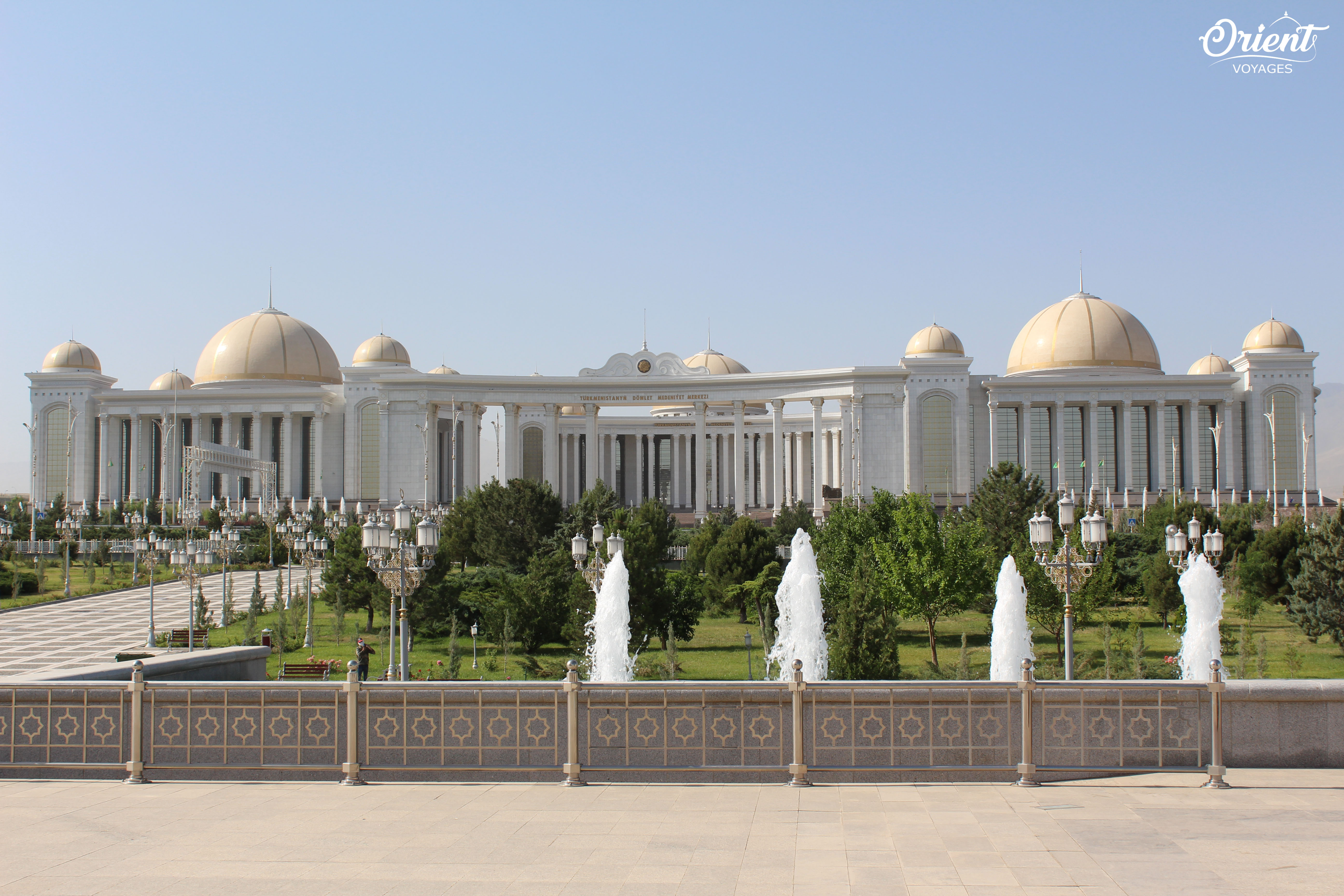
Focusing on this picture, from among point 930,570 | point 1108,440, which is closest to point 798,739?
point 930,570

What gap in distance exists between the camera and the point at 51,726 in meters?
10.8

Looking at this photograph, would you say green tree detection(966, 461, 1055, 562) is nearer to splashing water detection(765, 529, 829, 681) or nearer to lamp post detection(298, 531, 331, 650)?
splashing water detection(765, 529, 829, 681)

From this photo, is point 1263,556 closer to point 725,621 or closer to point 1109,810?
point 725,621

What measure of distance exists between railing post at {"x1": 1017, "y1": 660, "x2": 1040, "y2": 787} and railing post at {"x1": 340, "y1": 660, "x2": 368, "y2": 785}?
5750mm

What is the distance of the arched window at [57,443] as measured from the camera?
69000mm

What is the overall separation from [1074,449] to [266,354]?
4596 centimetres

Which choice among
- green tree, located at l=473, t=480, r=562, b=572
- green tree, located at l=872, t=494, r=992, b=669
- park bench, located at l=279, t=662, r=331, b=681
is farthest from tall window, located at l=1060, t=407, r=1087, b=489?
park bench, located at l=279, t=662, r=331, b=681

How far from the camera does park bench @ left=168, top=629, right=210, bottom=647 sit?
2631 cm

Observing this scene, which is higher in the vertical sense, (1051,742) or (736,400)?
(736,400)

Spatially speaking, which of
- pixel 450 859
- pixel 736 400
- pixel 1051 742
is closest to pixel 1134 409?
pixel 736 400

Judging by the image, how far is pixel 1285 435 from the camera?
62.8 m

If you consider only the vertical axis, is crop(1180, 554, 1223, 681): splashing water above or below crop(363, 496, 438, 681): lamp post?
below

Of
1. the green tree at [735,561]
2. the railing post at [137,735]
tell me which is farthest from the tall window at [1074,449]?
the railing post at [137,735]

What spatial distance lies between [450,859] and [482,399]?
54563 mm
